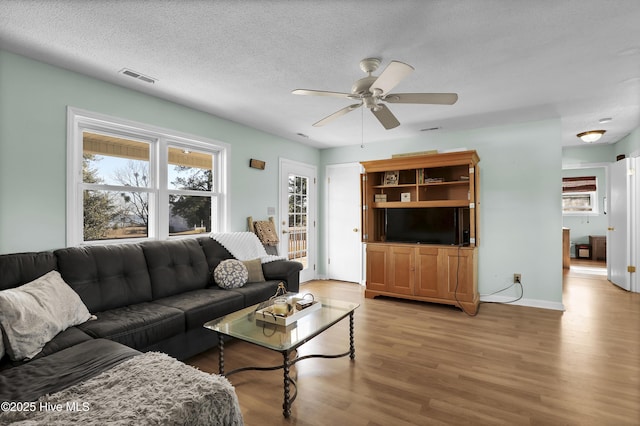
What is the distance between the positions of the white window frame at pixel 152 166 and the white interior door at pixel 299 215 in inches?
45.6

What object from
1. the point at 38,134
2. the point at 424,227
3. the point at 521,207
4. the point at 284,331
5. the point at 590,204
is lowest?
the point at 284,331

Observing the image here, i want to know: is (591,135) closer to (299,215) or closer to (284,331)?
(299,215)

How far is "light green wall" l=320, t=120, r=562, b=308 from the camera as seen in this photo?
13.1 ft

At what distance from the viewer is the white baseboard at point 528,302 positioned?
3.95m

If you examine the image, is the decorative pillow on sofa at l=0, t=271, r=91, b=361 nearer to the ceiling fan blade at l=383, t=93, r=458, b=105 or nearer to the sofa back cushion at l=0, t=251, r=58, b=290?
the sofa back cushion at l=0, t=251, r=58, b=290

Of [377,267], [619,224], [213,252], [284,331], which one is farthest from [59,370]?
[619,224]

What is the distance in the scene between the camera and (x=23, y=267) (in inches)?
85.4

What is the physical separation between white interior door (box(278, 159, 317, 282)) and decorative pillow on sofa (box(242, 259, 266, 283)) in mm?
1494

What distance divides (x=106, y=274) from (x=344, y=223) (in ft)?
12.6

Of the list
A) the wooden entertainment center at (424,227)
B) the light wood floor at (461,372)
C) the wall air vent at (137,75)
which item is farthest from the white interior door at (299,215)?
the wall air vent at (137,75)

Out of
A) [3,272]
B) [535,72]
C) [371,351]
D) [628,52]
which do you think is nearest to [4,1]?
[3,272]

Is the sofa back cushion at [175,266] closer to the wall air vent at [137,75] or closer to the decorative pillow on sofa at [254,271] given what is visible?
the decorative pillow on sofa at [254,271]

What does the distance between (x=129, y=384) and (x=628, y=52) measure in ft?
12.7

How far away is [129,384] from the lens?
4.41 ft
